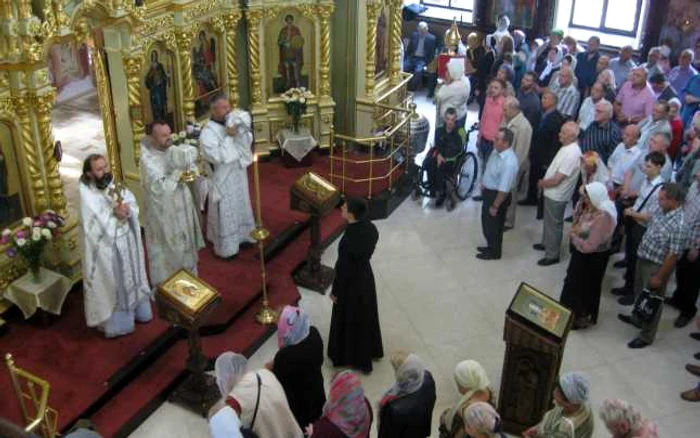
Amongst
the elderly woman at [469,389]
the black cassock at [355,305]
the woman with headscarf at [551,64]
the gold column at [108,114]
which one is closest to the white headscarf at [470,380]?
the elderly woman at [469,389]

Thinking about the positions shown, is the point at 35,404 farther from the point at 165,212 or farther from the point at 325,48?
the point at 325,48

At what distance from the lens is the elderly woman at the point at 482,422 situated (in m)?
4.27

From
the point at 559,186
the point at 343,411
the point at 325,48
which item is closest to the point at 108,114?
the point at 325,48

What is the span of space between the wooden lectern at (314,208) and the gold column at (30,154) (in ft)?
8.01

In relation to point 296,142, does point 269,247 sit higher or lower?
lower

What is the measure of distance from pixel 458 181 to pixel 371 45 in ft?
7.53

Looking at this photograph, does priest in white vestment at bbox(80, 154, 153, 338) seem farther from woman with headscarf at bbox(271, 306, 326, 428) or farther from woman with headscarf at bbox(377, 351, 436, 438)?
woman with headscarf at bbox(377, 351, 436, 438)

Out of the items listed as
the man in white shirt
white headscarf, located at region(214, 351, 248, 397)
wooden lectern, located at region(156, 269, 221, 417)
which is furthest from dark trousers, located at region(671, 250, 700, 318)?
white headscarf, located at region(214, 351, 248, 397)

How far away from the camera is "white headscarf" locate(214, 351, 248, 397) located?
454 centimetres

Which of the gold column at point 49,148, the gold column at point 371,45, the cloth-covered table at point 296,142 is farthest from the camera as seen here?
the gold column at point 371,45

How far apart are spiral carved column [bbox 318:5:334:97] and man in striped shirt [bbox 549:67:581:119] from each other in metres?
3.16

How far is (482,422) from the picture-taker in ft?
14.0

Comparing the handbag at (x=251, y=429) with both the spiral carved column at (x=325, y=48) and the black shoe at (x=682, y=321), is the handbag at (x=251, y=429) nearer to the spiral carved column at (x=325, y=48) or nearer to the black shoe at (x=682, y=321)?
the black shoe at (x=682, y=321)

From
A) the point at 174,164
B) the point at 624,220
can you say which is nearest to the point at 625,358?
the point at 624,220
